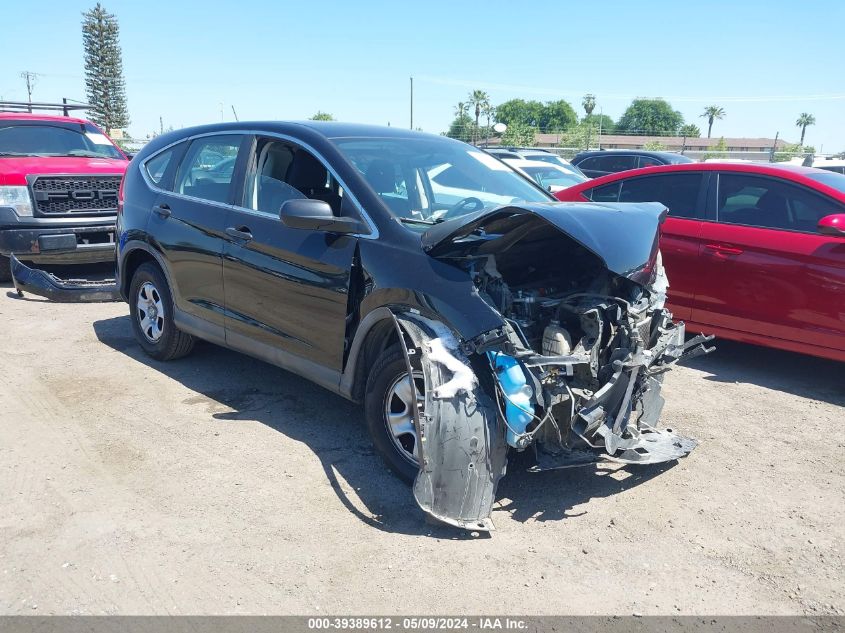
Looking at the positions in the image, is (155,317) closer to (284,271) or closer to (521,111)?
(284,271)

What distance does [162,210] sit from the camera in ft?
18.1

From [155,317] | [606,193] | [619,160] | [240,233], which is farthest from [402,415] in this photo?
[619,160]

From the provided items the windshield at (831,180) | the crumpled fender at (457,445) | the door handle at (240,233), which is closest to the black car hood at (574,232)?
the crumpled fender at (457,445)

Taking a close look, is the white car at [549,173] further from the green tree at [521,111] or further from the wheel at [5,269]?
the green tree at [521,111]

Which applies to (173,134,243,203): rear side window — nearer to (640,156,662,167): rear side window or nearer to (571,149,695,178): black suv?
(571,149,695,178): black suv

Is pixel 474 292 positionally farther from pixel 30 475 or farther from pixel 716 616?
pixel 30 475

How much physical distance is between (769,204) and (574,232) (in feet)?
11.0

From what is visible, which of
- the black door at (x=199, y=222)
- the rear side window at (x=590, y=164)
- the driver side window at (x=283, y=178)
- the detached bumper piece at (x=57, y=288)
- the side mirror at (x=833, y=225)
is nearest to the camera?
the driver side window at (x=283, y=178)

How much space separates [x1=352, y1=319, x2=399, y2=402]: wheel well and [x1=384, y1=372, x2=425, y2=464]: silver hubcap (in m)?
0.26

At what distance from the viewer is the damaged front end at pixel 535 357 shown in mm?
3305

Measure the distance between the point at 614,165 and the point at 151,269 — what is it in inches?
513

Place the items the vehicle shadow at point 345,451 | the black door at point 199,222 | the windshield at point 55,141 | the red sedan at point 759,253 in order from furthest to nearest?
the windshield at point 55,141
the red sedan at point 759,253
the black door at point 199,222
the vehicle shadow at point 345,451

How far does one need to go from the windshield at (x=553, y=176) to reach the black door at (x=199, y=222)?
7.73 metres

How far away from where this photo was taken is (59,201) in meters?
8.42
